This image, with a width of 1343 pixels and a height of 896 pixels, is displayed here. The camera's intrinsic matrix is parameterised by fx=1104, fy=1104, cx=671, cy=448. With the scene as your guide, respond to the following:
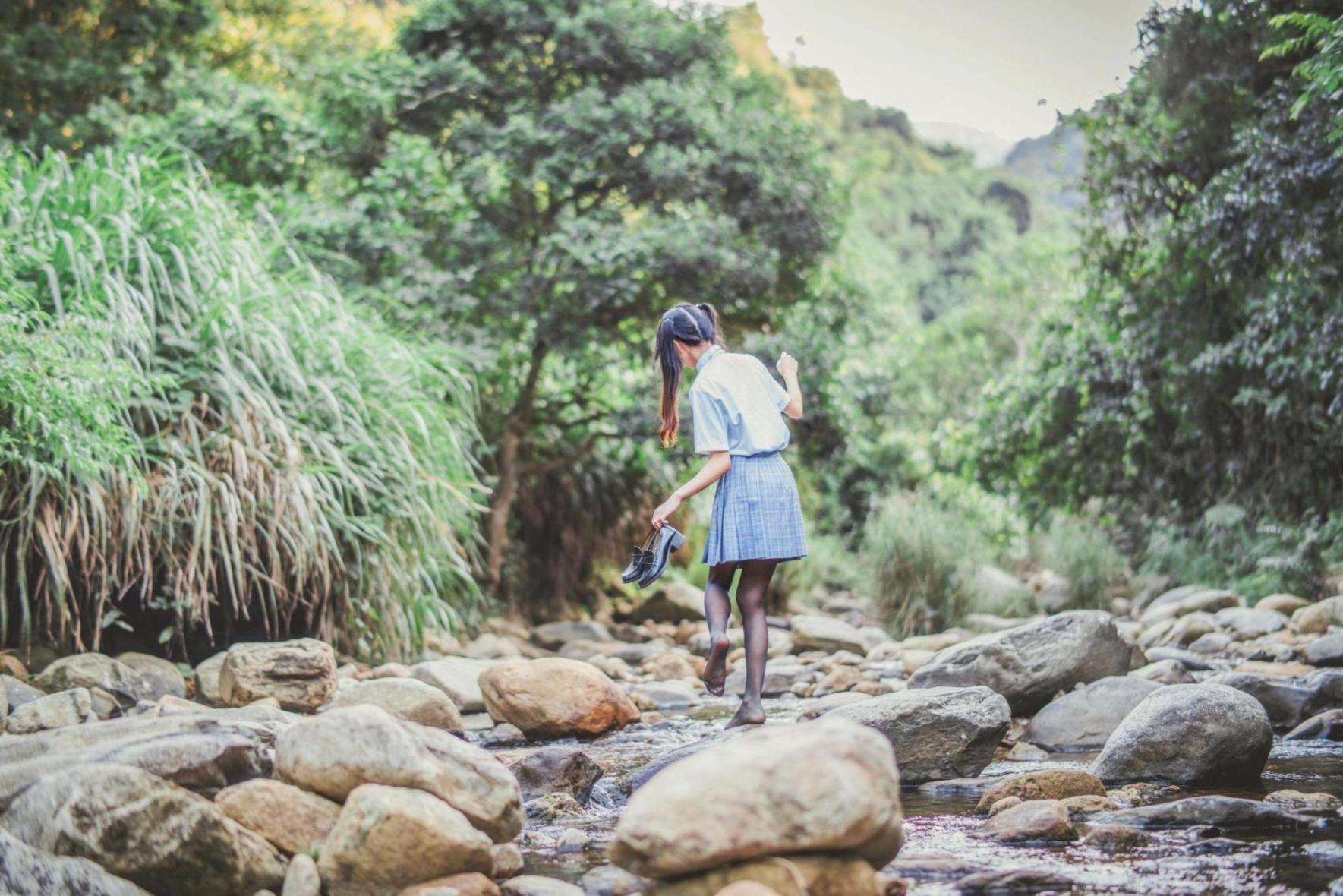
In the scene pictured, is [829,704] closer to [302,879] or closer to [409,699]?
[409,699]

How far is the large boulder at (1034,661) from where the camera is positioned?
4789mm

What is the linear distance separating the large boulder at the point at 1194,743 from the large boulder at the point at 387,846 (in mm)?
2243

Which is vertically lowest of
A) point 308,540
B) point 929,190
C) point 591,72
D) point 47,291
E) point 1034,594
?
point 1034,594

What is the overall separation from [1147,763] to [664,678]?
3.22 meters

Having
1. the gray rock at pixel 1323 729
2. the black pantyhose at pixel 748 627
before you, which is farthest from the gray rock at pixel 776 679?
the gray rock at pixel 1323 729

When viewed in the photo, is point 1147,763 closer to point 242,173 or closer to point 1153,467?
point 1153,467

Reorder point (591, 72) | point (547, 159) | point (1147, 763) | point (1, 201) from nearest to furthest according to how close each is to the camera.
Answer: point (1147, 763) → point (1, 201) → point (547, 159) → point (591, 72)

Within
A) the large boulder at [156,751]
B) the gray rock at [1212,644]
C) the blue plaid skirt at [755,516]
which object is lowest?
the gray rock at [1212,644]

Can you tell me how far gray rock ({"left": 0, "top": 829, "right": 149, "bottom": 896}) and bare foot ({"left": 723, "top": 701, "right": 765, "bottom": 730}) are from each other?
2205mm

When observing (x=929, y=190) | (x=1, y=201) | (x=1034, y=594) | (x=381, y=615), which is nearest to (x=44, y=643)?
(x=381, y=615)

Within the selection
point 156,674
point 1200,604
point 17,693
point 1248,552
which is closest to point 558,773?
point 17,693

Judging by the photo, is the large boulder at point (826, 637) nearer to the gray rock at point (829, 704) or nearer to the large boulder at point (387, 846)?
the gray rock at point (829, 704)

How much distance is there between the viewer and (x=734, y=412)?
161 inches

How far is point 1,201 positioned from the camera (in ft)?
18.7
